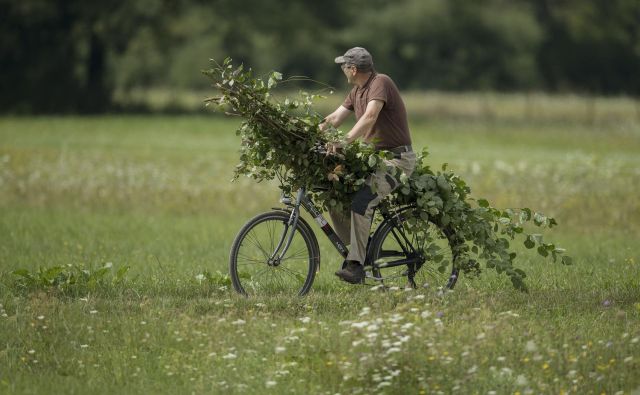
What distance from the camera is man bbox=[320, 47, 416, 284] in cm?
903

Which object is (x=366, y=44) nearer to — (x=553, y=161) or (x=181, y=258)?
(x=553, y=161)

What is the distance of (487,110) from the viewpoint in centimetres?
4503

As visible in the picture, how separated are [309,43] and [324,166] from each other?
52402 mm

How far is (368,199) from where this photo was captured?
9.26 meters

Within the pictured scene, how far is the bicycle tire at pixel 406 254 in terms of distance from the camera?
960 cm

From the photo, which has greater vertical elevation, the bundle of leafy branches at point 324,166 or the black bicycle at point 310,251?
the bundle of leafy branches at point 324,166

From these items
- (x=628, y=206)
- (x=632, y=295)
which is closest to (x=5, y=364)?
Result: (x=632, y=295)

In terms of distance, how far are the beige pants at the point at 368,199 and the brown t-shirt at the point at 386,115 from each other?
0.17m

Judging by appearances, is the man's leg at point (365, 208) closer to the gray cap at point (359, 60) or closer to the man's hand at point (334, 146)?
the man's hand at point (334, 146)

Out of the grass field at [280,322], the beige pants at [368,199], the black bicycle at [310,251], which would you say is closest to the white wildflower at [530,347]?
the grass field at [280,322]

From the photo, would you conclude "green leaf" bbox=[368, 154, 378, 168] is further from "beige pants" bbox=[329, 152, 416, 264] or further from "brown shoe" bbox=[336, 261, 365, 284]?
"brown shoe" bbox=[336, 261, 365, 284]

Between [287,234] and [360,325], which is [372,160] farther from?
[360,325]

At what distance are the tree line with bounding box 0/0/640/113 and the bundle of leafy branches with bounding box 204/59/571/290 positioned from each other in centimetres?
3761

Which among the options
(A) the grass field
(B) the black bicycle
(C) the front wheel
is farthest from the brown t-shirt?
(A) the grass field
